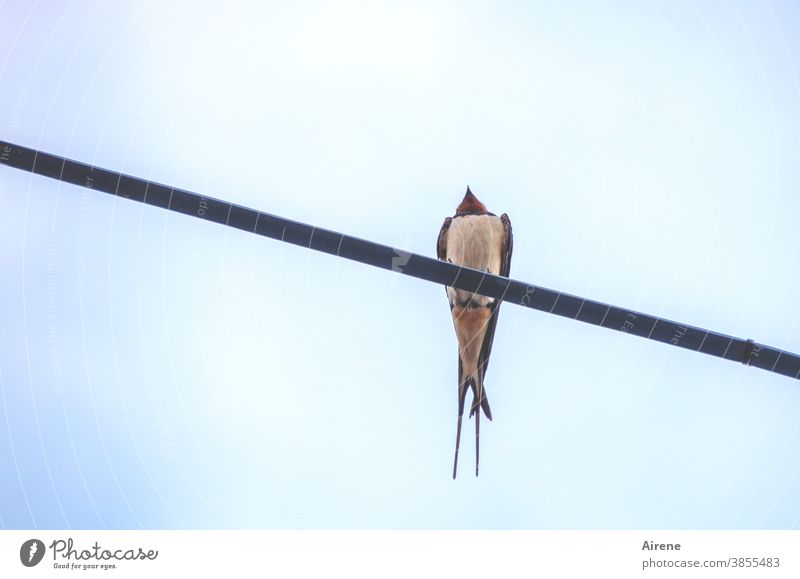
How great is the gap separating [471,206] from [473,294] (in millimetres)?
1159

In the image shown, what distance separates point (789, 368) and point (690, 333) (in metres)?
0.44

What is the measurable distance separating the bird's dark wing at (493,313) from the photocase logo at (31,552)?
2107 millimetres

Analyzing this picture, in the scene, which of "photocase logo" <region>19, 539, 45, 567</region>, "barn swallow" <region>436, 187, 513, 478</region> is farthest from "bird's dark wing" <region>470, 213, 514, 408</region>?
"photocase logo" <region>19, 539, 45, 567</region>

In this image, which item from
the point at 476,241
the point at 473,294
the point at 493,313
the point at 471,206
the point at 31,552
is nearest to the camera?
the point at 31,552

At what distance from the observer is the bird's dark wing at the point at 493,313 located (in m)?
4.46

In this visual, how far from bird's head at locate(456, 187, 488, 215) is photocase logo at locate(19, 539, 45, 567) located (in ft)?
11.7

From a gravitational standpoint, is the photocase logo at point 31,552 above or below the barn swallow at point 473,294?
below

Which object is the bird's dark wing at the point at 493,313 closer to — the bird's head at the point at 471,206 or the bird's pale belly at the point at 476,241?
the bird's pale belly at the point at 476,241

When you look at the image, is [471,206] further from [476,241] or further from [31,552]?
[31,552]

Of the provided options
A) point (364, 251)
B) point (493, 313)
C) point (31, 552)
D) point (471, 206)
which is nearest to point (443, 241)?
point (471, 206)

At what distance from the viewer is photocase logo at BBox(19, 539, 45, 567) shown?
10.6 ft

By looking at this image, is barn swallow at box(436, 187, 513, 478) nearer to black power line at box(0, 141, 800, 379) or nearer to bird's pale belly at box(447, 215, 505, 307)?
bird's pale belly at box(447, 215, 505, 307)

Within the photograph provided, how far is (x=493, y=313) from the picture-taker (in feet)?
16.2

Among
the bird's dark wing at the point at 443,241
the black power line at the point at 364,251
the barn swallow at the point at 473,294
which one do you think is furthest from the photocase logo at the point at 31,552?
the bird's dark wing at the point at 443,241
